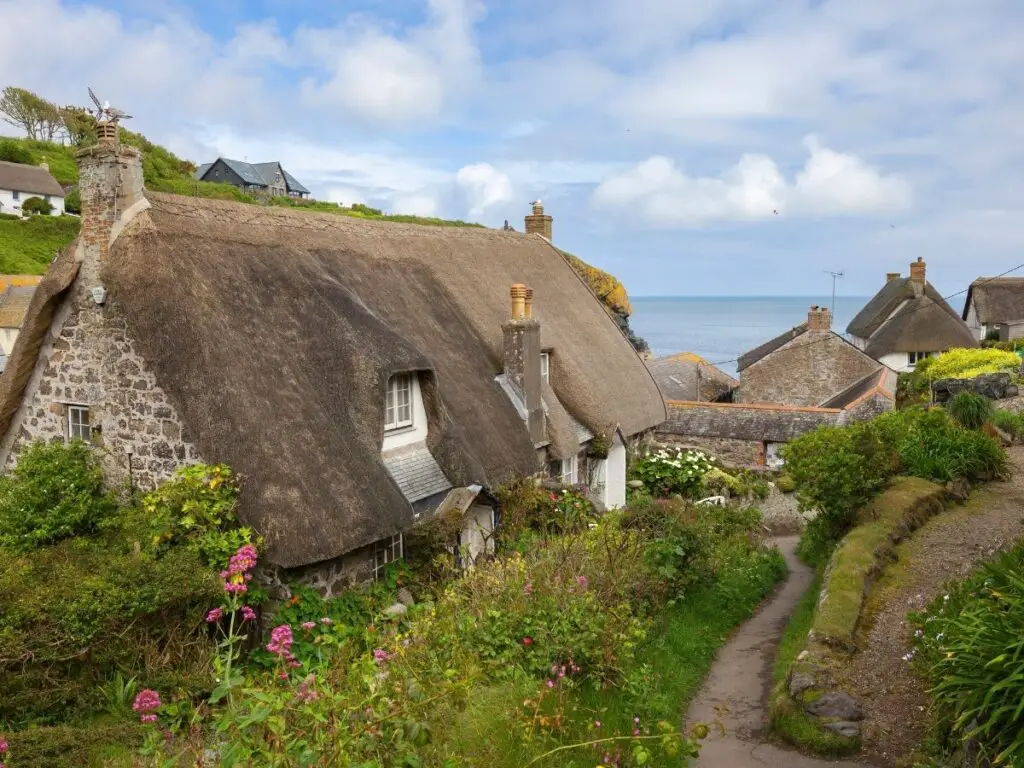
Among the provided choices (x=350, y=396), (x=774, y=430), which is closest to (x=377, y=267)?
(x=350, y=396)

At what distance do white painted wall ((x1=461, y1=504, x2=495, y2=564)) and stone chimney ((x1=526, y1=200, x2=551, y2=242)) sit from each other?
12865 millimetres

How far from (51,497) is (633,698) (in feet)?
27.3

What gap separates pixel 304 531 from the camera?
10.1 metres

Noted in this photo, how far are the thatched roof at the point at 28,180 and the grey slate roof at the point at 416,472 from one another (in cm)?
6446

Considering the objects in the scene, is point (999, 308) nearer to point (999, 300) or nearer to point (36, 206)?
point (999, 300)

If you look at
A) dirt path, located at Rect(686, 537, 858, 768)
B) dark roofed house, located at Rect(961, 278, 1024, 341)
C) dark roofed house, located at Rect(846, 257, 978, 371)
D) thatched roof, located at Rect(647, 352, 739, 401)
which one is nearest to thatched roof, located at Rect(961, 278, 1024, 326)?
dark roofed house, located at Rect(961, 278, 1024, 341)

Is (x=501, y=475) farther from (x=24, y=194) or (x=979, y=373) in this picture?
(x=24, y=194)

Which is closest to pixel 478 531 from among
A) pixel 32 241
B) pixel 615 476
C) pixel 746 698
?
pixel 746 698

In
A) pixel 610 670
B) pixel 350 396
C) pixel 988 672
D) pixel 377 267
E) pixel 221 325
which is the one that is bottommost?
pixel 610 670

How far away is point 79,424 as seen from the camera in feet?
40.7

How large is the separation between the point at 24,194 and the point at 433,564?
66.5 m

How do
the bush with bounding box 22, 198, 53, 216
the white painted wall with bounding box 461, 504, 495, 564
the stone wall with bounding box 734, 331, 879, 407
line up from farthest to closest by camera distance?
the bush with bounding box 22, 198, 53, 216
the stone wall with bounding box 734, 331, 879, 407
the white painted wall with bounding box 461, 504, 495, 564

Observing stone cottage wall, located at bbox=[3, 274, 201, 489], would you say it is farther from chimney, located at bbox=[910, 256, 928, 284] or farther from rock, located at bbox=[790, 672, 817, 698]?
chimney, located at bbox=[910, 256, 928, 284]

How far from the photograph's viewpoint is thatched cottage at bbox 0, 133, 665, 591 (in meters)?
10.6
